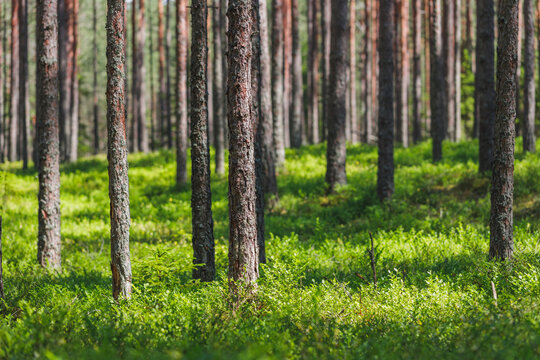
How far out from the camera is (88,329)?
534 centimetres

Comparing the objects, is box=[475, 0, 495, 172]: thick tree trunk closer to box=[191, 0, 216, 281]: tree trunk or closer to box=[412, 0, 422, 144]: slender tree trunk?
box=[191, 0, 216, 281]: tree trunk

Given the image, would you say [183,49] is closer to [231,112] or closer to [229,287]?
[231,112]

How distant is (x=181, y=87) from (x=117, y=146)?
399 inches

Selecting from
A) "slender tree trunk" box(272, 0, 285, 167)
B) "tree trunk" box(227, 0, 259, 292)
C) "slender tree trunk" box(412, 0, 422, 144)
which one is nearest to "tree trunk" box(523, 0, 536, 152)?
"slender tree trunk" box(412, 0, 422, 144)

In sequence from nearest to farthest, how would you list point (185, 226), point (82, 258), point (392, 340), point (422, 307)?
1. point (392, 340)
2. point (422, 307)
3. point (82, 258)
4. point (185, 226)

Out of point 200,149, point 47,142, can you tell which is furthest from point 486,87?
point 47,142

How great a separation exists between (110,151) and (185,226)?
6.05 m

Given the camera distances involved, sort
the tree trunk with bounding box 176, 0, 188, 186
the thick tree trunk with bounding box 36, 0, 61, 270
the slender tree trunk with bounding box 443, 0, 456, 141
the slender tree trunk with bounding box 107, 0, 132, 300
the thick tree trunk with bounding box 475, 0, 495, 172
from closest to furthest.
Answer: the slender tree trunk with bounding box 107, 0, 132, 300 → the thick tree trunk with bounding box 36, 0, 61, 270 → the thick tree trunk with bounding box 475, 0, 495, 172 → the tree trunk with bounding box 176, 0, 188, 186 → the slender tree trunk with bounding box 443, 0, 456, 141

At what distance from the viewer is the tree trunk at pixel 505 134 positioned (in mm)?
7160

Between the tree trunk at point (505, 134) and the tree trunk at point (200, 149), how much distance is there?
459 cm

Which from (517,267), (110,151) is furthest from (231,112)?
(517,267)

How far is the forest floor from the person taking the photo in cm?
471

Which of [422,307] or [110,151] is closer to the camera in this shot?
[422,307]

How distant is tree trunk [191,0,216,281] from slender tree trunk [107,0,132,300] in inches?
44.0
